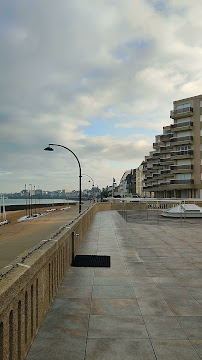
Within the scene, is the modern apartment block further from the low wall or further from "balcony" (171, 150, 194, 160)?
the low wall

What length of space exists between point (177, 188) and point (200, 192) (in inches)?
227

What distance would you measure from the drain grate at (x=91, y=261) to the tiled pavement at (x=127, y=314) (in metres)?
0.36

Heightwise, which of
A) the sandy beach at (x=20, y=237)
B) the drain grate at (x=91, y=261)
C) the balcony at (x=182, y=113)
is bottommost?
the sandy beach at (x=20, y=237)

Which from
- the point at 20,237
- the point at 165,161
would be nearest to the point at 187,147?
the point at 165,161

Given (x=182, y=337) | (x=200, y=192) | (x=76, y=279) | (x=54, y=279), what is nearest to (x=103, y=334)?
(x=182, y=337)

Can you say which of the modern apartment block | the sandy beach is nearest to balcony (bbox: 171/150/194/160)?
A: the modern apartment block

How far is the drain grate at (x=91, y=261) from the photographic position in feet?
30.0

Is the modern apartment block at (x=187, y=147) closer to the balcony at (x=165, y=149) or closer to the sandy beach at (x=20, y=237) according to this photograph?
the balcony at (x=165, y=149)

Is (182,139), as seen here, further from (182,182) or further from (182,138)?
(182,182)

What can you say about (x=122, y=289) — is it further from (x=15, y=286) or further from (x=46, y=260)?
(x=15, y=286)

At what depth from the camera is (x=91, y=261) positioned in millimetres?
9586

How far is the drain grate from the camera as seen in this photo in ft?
30.0

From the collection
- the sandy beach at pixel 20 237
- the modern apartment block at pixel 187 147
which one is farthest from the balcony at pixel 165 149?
the sandy beach at pixel 20 237

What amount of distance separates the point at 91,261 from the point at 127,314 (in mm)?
4392
